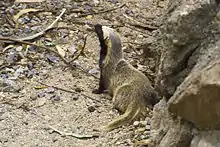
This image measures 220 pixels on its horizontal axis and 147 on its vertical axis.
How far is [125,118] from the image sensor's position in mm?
3838

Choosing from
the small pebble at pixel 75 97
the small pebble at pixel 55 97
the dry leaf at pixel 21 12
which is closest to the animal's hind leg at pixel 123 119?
the small pebble at pixel 75 97

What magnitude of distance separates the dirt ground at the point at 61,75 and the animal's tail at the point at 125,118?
8 cm

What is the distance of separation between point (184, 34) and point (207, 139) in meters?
0.43

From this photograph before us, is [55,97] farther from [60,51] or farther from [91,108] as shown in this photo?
[60,51]

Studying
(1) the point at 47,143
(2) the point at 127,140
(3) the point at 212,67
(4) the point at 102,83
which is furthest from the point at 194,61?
(4) the point at 102,83

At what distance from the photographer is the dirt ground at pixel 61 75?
370 centimetres

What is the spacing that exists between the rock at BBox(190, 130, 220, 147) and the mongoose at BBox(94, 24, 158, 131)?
1701mm

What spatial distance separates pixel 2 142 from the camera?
3598mm

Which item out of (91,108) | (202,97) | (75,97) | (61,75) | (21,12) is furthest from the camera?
(21,12)

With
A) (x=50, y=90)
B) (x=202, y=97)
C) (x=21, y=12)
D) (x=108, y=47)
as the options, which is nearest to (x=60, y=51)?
(x=108, y=47)

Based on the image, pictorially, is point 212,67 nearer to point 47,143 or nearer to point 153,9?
point 47,143

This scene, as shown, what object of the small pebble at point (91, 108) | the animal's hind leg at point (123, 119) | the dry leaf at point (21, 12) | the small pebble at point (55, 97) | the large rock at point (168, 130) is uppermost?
the large rock at point (168, 130)

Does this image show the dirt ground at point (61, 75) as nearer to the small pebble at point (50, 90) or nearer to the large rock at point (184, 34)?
the small pebble at point (50, 90)

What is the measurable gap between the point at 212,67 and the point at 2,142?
6.82 feet
